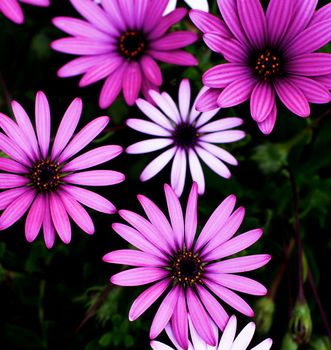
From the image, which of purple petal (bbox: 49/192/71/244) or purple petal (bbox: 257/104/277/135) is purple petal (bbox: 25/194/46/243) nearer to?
purple petal (bbox: 49/192/71/244)

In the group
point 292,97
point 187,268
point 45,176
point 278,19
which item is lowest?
point 187,268

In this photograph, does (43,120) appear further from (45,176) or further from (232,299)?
(232,299)

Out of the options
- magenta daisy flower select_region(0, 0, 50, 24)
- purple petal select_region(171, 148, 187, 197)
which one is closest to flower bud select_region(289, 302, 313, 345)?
purple petal select_region(171, 148, 187, 197)

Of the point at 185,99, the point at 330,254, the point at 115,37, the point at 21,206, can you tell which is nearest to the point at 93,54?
the point at 115,37

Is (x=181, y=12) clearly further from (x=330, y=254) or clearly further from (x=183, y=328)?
(x=330, y=254)

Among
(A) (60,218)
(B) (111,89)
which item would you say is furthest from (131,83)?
(A) (60,218)
